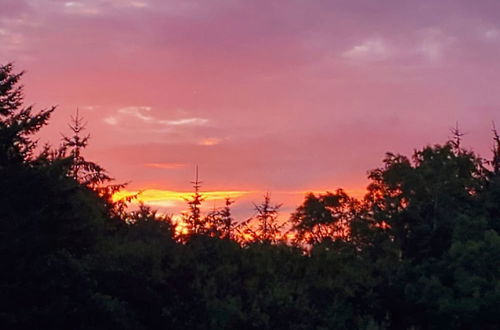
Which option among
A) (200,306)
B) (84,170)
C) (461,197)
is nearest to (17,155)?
(200,306)

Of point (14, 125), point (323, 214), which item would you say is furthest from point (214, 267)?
point (323, 214)

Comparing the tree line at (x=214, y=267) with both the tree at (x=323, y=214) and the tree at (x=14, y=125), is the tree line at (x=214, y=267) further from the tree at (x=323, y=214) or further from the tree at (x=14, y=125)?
the tree at (x=323, y=214)

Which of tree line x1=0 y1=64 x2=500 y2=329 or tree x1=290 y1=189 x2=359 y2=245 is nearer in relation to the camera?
tree line x1=0 y1=64 x2=500 y2=329

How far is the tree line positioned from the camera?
33.2 m

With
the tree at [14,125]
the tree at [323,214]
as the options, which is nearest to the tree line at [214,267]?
the tree at [14,125]

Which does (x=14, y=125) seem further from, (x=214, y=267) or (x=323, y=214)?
(x=323, y=214)

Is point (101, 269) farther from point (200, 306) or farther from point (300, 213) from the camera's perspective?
point (300, 213)

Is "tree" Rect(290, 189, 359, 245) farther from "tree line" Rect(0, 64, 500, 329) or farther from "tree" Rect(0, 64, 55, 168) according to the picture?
"tree" Rect(0, 64, 55, 168)

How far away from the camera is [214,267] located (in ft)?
138

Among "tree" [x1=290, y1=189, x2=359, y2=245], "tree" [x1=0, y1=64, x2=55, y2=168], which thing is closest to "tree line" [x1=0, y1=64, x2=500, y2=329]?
"tree" [x1=0, y1=64, x2=55, y2=168]

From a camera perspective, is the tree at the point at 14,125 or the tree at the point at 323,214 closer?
the tree at the point at 14,125

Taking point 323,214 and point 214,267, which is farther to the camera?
point 323,214

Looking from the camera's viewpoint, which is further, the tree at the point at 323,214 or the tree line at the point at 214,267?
the tree at the point at 323,214

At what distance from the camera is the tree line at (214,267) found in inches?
1305
